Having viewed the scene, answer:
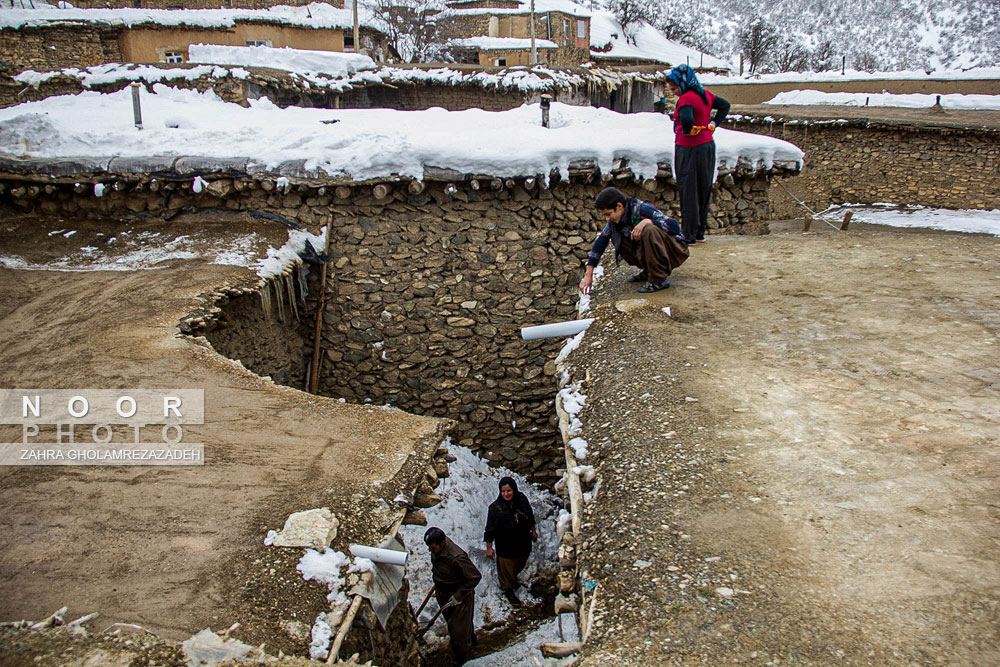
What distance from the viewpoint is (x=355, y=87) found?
1356 cm

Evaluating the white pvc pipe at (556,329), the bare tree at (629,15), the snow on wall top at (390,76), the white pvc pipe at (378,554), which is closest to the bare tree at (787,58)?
the bare tree at (629,15)

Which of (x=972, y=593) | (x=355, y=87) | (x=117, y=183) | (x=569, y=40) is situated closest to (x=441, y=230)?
(x=117, y=183)

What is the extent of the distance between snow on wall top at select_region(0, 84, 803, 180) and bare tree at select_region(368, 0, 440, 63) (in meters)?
19.4

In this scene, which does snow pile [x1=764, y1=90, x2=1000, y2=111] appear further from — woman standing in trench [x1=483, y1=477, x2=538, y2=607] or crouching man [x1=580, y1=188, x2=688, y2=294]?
woman standing in trench [x1=483, y1=477, x2=538, y2=607]

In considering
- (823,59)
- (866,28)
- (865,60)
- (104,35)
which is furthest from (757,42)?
(104,35)

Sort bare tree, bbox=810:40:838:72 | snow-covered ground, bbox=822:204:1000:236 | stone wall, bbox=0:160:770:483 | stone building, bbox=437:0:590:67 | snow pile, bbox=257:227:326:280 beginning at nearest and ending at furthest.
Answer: snow pile, bbox=257:227:326:280 < stone wall, bbox=0:160:770:483 < snow-covered ground, bbox=822:204:1000:236 < stone building, bbox=437:0:590:67 < bare tree, bbox=810:40:838:72

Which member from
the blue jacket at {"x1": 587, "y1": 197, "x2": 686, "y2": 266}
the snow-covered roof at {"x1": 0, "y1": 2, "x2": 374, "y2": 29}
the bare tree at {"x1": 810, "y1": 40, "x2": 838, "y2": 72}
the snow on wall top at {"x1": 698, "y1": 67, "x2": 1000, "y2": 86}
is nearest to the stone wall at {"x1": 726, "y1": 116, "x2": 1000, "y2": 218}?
the snow on wall top at {"x1": 698, "y1": 67, "x2": 1000, "y2": 86}

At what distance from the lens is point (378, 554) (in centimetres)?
290

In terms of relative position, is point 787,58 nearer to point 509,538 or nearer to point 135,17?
point 135,17

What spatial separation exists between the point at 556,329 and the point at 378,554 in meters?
2.10

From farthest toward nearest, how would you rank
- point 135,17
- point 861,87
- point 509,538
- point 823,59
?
point 823,59 → point 861,87 → point 135,17 → point 509,538

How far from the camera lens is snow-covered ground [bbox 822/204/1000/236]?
12.2 m

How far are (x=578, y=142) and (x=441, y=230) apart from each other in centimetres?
165

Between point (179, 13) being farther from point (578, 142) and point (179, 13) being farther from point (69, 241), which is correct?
point (578, 142)
